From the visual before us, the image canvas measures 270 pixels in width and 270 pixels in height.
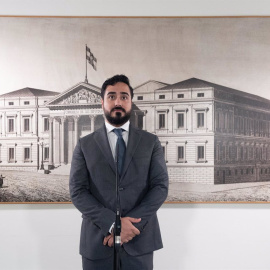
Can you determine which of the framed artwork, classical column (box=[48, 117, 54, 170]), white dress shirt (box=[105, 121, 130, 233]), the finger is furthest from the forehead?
the finger

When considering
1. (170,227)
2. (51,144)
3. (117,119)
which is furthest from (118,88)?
(170,227)

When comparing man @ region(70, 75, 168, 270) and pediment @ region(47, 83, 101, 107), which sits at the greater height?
pediment @ region(47, 83, 101, 107)

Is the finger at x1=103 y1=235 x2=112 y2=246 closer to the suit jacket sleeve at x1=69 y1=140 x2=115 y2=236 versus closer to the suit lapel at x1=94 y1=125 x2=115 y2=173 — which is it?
the suit jacket sleeve at x1=69 y1=140 x2=115 y2=236

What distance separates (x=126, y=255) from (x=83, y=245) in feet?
0.87

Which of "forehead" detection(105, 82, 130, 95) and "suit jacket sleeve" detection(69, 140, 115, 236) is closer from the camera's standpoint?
"suit jacket sleeve" detection(69, 140, 115, 236)

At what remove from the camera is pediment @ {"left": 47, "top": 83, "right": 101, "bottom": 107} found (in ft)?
9.07

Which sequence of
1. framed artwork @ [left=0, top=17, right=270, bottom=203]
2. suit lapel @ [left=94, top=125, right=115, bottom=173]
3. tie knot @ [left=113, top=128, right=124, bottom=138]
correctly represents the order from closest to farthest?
1. suit lapel @ [left=94, top=125, right=115, bottom=173]
2. tie knot @ [left=113, top=128, right=124, bottom=138]
3. framed artwork @ [left=0, top=17, right=270, bottom=203]

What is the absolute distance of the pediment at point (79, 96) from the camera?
2.77 meters

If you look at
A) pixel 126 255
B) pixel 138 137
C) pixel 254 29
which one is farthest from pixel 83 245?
pixel 254 29

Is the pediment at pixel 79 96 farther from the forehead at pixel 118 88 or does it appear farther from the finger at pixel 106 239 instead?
the finger at pixel 106 239

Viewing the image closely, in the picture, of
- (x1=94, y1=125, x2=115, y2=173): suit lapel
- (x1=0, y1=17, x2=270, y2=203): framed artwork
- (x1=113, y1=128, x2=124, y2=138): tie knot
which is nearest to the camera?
(x1=94, y1=125, x2=115, y2=173): suit lapel

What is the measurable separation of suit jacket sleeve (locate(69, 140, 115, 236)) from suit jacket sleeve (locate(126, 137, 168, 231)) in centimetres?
15

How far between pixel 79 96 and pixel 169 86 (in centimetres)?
71

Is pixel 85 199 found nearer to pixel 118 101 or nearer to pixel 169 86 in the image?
pixel 118 101
